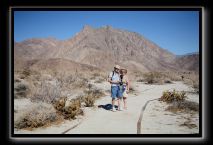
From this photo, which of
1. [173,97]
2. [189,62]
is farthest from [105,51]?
[173,97]

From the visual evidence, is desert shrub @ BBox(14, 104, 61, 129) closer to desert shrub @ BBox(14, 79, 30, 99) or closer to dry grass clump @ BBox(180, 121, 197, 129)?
dry grass clump @ BBox(180, 121, 197, 129)

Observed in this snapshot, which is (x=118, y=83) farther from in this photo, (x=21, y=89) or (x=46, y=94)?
(x=21, y=89)

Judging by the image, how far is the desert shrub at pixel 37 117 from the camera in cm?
773

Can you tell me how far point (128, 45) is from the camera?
10575 centimetres

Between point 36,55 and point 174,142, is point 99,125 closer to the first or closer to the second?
point 174,142

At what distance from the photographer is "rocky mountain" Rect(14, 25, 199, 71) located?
8911 centimetres

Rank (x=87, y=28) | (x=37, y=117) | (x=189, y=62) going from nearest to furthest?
(x=37, y=117) < (x=87, y=28) < (x=189, y=62)

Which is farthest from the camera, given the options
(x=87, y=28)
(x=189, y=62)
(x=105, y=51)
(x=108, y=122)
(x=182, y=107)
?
(x=189, y=62)

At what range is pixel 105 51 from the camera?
3703 inches

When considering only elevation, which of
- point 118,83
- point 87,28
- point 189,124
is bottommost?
point 189,124

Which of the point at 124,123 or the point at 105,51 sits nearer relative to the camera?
the point at 124,123

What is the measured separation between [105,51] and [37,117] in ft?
284
